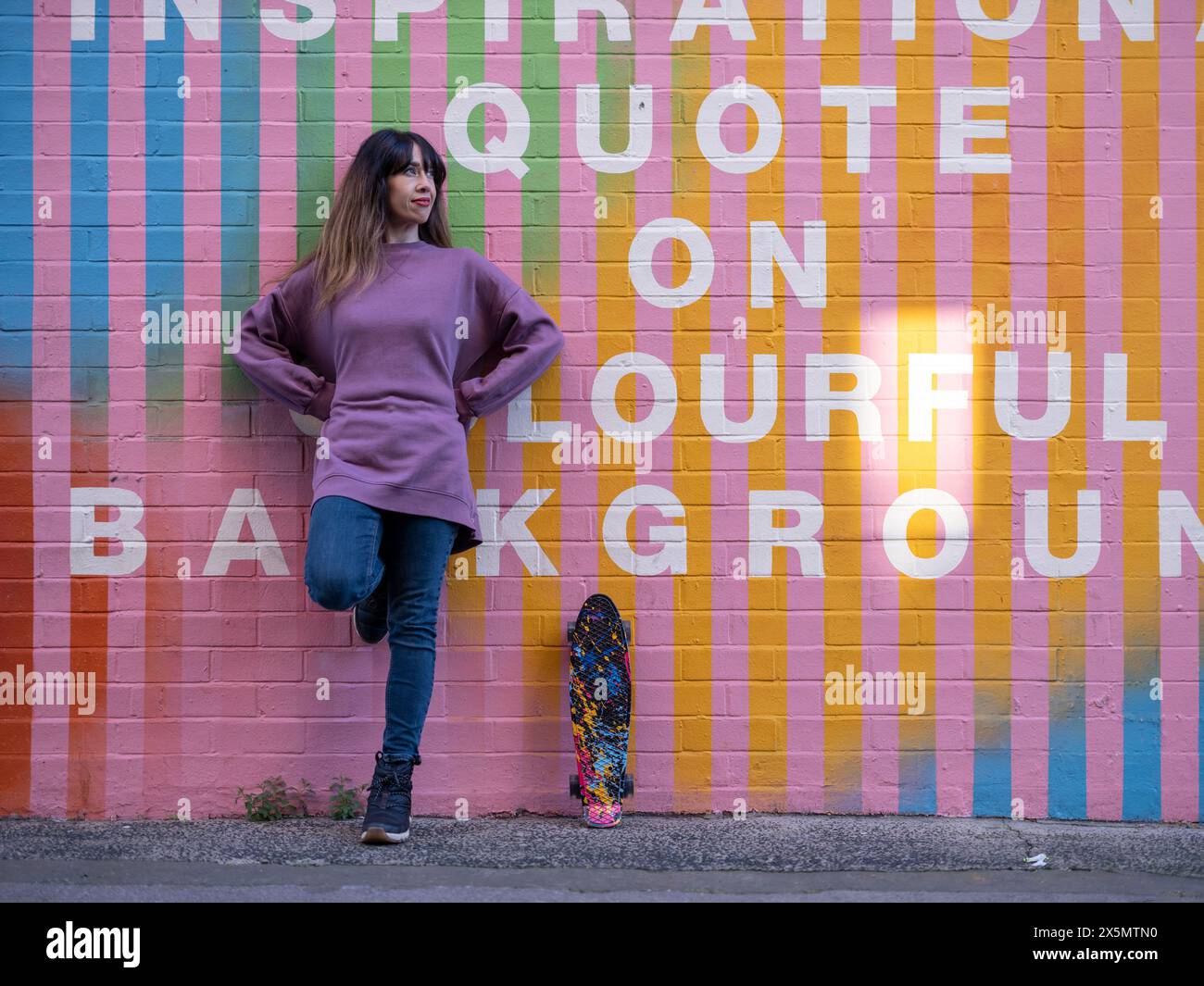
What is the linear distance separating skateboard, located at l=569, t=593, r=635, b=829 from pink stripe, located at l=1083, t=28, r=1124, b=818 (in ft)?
5.06

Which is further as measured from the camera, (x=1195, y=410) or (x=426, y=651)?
(x=1195, y=410)

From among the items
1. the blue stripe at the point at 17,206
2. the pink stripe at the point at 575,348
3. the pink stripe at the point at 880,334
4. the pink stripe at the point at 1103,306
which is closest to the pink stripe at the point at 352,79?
the pink stripe at the point at 575,348

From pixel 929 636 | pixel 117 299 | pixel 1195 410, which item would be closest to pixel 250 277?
pixel 117 299

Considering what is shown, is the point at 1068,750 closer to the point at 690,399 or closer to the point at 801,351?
the point at 801,351

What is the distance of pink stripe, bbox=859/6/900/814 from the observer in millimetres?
3791

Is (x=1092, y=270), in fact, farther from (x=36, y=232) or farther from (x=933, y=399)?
(x=36, y=232)

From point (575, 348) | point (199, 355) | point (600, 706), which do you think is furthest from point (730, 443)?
point (199, 355)

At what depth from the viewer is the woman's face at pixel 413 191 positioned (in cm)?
355

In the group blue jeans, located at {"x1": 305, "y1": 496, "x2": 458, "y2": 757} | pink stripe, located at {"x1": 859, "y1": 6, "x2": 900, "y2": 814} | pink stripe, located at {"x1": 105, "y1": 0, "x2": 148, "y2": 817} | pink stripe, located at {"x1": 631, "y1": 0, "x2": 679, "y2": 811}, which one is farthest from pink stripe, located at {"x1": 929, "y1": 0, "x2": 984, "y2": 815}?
pink stripe, located at {"x1": 105, "y1": 0, "x2": 148, "y2": 817}

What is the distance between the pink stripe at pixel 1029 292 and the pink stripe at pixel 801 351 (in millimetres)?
613

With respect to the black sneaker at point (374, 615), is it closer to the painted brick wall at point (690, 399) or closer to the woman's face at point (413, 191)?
the painted brick wall at point (690, 399)

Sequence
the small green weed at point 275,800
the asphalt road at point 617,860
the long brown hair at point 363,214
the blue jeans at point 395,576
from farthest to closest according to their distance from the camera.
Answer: the small green weed at point 275,800, the long brown hair at point 363,214, the blue jeans at point 395,576, the asphalt road at point 617,860

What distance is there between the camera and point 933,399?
382 centimetres

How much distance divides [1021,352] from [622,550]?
57.4 inches
